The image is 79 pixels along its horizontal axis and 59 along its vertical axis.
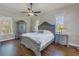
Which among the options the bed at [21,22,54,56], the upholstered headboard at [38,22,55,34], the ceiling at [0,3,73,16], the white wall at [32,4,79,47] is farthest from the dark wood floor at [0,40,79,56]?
the ceiling at [0,3,73,16]

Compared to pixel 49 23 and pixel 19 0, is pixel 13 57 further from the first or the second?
pixel 19 0

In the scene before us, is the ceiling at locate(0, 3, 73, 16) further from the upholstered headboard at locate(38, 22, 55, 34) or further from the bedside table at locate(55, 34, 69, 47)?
the bedside table at locate(55, 34, 69, 47)

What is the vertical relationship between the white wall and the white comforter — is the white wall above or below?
above

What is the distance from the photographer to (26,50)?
215 centimetres

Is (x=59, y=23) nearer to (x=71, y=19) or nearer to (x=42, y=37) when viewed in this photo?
(x=71, y=19)

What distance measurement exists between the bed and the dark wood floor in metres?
0.08

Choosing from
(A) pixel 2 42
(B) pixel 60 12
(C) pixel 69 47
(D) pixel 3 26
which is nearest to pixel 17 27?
(D) pixel 3 26

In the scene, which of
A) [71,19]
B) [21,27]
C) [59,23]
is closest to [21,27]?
[21,27]

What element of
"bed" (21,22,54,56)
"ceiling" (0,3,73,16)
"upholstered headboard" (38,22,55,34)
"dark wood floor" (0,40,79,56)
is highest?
"ceiling" (0,3,73,16)

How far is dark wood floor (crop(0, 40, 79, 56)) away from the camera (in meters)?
2.13

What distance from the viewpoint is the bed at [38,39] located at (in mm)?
2115

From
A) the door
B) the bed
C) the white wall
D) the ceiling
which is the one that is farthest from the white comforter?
the ceiling

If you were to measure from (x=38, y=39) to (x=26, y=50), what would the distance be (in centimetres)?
31

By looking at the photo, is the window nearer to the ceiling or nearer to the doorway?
the ceiling
